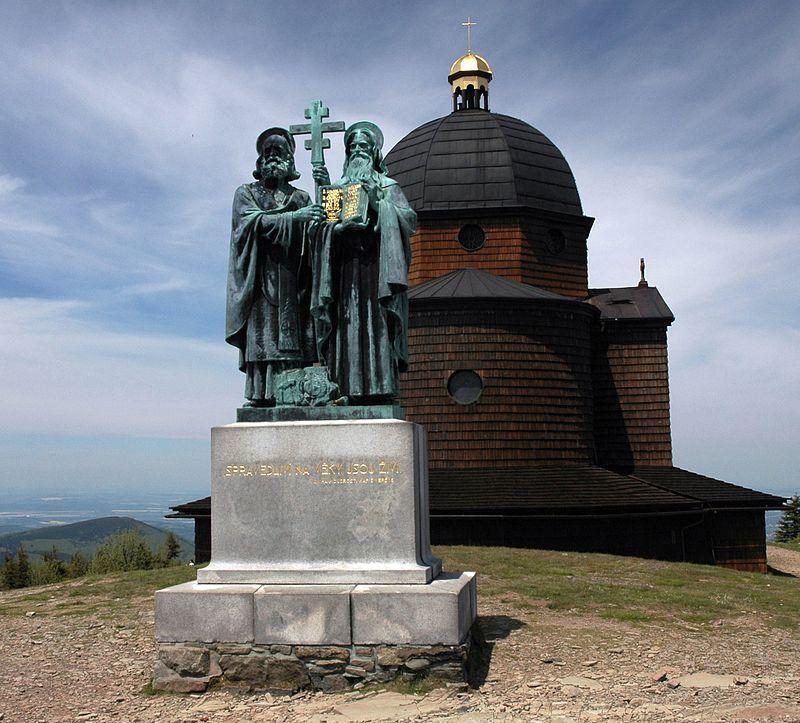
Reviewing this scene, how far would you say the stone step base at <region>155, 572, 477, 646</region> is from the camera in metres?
6.76

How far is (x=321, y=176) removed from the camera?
815 centimetres

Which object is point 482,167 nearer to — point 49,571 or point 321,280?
point 49,571

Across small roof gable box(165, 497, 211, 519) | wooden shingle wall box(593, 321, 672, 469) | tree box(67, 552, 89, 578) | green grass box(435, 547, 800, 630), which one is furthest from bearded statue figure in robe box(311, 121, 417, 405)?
wooden shingle wall box(593, 321, 672, 469)

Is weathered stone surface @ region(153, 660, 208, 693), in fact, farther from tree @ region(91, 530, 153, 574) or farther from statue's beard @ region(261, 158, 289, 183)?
tree @ region(91, 530, 153, 574)

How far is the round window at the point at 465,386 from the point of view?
21.3 m

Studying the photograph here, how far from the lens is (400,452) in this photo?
7.19 m

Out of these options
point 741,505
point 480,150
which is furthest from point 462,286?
point 741,505

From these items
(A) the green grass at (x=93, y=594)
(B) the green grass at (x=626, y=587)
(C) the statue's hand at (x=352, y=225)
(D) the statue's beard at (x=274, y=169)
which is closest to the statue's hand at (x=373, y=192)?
(C) the statue's hand at (x=352, y=225)

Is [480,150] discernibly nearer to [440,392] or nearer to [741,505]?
[440,392]

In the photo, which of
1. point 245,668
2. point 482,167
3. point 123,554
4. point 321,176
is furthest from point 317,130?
point 482,167

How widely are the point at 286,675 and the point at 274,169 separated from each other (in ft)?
14.8

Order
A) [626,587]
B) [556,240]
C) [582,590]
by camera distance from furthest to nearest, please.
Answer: [556,240] < [626,587] < [582,590]

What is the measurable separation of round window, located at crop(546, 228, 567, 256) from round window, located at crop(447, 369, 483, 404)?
633 centimetres

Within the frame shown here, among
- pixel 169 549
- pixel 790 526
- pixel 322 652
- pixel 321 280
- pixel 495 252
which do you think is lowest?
pixel 790 526
